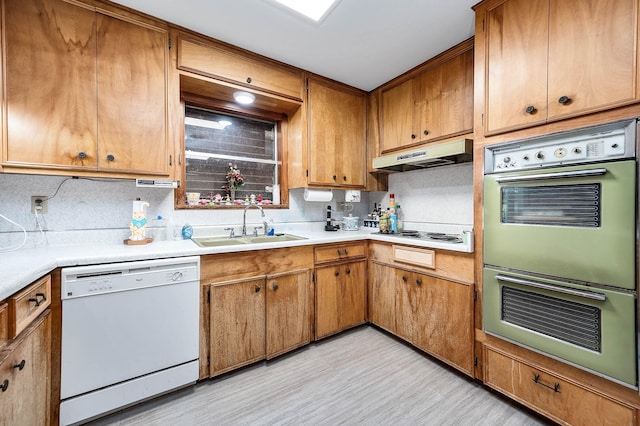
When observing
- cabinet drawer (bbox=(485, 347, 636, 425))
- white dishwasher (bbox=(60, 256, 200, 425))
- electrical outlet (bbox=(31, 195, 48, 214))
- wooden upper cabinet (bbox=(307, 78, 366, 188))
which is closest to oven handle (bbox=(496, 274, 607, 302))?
cabinet drawer (bbox=(485, 347, 636, 425))

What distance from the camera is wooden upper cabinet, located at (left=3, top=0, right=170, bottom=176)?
147cm

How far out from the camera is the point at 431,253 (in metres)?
2.01

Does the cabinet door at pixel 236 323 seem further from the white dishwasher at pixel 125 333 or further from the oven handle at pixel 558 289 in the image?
the oven handle at pixel 558 289

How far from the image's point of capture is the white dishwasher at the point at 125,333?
4.54 feet

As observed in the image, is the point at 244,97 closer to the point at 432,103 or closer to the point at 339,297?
the point at 432,103

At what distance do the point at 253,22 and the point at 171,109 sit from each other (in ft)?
2.74

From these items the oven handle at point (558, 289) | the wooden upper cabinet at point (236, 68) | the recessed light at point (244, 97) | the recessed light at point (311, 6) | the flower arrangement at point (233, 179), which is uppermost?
the recessed light at point (311, 6)

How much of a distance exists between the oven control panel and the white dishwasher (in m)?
1.99

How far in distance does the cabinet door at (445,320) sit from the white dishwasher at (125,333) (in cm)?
163

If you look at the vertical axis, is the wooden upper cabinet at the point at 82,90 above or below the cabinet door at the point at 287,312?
above

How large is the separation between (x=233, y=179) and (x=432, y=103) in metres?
1.91

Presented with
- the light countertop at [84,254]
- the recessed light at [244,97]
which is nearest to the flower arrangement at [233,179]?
the recessed light at [244,97]

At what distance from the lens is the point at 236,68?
216 centimetres

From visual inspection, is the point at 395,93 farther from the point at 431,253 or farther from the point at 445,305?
the point at 445,305
